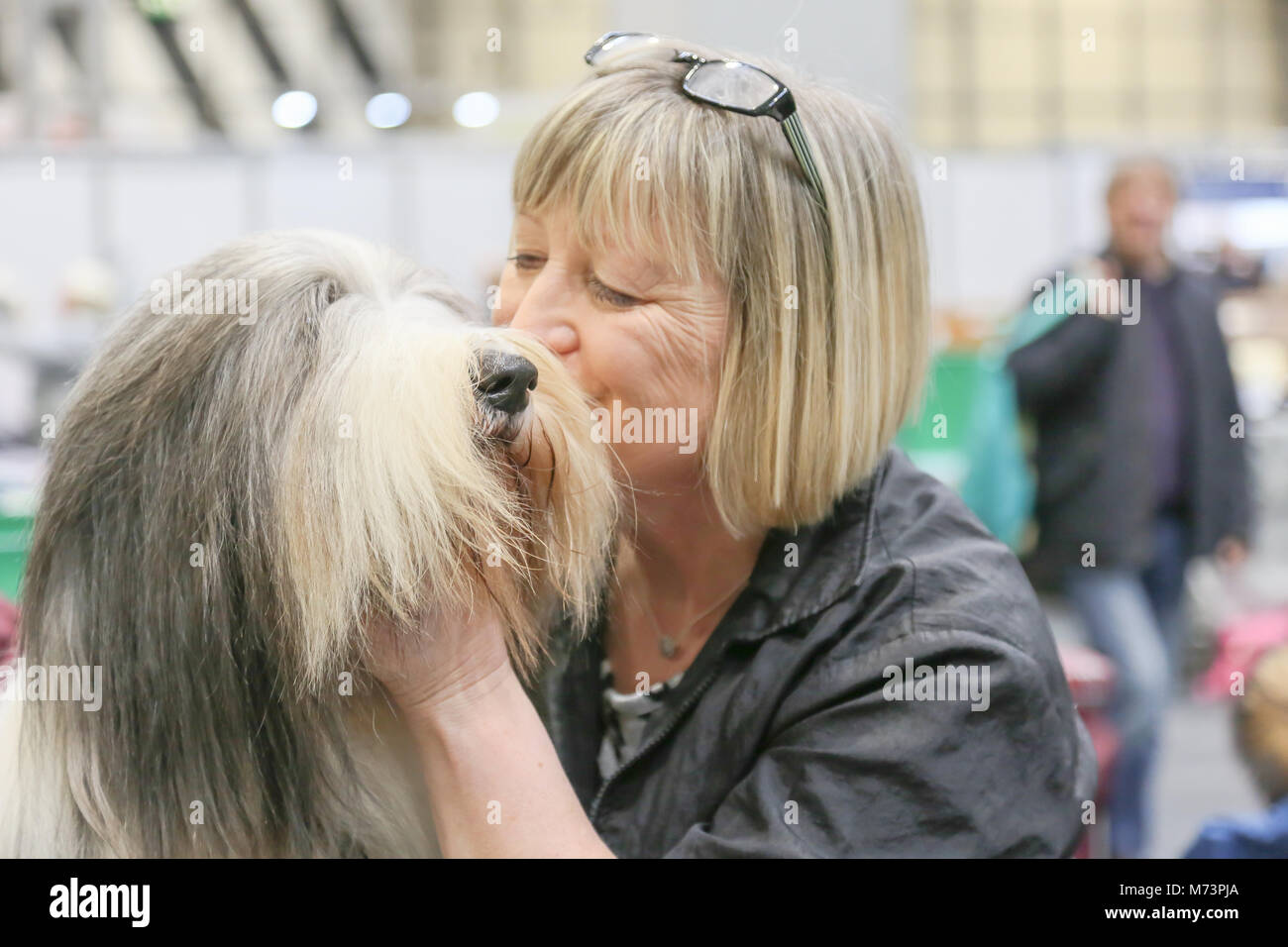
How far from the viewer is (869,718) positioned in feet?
4.30

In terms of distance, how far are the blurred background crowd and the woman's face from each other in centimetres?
32

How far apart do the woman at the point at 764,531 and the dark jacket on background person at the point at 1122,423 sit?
2201 millimetres

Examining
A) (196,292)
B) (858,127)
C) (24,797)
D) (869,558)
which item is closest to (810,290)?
(858,127)

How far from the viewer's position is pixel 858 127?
4.67 feet

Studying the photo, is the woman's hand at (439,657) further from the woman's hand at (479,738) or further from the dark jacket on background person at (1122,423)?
the dark jacket on background person at (1122,423)

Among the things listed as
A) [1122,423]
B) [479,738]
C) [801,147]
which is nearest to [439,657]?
[479,738]

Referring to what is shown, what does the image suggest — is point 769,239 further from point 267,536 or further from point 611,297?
point 267,536

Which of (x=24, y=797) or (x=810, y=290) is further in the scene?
(x=810, y=290)

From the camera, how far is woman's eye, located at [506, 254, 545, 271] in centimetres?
144

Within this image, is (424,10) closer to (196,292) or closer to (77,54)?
(77,54)

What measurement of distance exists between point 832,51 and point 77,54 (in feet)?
39.9

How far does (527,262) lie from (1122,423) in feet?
8.54

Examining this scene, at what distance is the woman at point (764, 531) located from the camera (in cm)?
128

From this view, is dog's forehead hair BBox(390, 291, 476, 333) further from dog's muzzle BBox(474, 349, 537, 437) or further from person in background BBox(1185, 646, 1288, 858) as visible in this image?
person in background BBox(1185, 646, 1288, 858)
